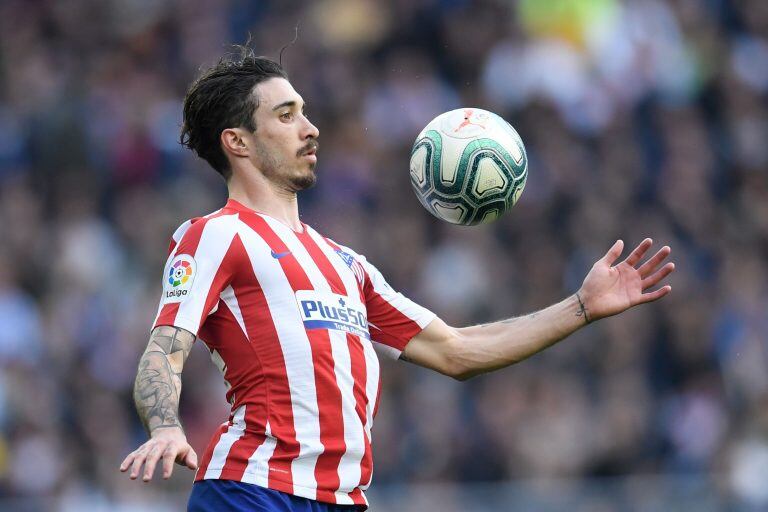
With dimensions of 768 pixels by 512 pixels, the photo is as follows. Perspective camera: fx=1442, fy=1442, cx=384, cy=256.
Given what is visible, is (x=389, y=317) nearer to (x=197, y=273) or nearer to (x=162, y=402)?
(x=197, y=273)

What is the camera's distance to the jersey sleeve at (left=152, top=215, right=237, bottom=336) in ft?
16.6

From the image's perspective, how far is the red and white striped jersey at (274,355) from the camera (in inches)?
202

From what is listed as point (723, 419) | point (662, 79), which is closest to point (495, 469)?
point (723, 419)

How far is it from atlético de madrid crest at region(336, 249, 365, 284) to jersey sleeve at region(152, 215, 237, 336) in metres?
0.53

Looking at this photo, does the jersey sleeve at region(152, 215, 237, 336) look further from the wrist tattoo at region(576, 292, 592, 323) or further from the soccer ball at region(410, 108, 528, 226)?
the wrist tattoo at region(576, 292, 592, 323)

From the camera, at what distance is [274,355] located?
5.18m

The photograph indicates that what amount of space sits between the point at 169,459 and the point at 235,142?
1572mm

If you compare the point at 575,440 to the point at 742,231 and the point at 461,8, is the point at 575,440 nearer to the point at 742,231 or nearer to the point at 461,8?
the point at 742,231

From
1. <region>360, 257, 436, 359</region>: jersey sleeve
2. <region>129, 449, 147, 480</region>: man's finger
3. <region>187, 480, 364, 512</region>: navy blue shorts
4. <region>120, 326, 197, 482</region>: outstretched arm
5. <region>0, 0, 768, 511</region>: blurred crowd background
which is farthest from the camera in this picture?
<region>0, 0, 768, 511</region>: blurred crowd background

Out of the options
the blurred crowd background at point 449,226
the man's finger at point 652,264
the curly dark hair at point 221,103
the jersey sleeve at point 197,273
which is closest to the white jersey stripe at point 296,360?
the jersey sleeve at point 197,273

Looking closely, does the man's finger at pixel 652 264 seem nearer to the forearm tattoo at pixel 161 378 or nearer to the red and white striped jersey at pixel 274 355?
the red and white striped jersey at pixel 274 355

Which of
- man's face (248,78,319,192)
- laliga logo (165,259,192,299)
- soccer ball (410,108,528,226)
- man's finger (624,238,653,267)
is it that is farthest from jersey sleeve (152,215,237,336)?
man's finger (624,238,653,267)

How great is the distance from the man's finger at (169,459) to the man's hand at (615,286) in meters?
1.90

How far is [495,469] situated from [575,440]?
0.74 meters
